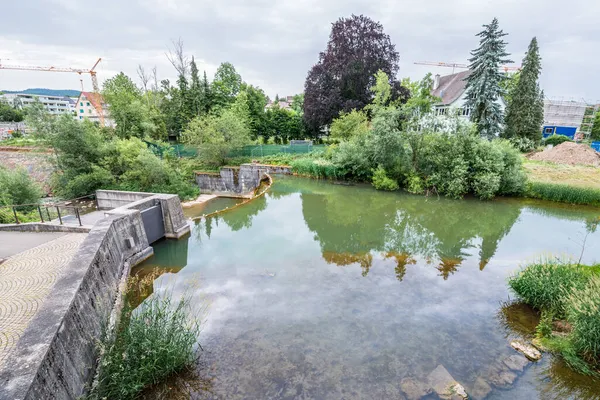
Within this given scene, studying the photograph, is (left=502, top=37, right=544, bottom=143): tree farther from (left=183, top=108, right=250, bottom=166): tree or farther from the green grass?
(left=183, top=108, right=250, bottom=166): tree

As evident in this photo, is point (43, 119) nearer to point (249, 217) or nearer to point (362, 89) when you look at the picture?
point (249, 217)

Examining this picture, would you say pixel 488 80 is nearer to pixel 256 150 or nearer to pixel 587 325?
pixel 256 150

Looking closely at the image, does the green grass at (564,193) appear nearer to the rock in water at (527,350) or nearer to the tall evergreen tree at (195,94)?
the rock in water at (527,350)

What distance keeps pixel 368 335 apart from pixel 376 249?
14.1 ft

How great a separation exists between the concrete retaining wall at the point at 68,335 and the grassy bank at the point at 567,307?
7.20 m

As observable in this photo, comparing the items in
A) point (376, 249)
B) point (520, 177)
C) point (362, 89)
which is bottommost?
point (376, 249)

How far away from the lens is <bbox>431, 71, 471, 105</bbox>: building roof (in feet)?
99.7

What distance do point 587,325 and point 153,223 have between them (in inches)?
420

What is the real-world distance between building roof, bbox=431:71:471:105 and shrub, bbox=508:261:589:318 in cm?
2844

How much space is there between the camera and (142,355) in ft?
13.1

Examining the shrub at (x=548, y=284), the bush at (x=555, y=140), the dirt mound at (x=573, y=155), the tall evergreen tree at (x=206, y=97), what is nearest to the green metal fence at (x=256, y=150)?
the tall evergreen tree at (x=206, y=97)

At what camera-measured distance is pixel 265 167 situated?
21875 millimetres

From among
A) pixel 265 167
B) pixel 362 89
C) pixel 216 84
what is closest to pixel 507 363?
pixel 265 167

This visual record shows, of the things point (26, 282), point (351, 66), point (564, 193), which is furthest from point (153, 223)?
point (351, 66)
